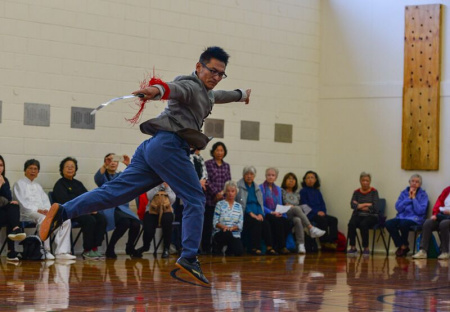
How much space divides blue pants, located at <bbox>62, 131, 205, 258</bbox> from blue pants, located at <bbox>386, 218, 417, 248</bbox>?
241 inches

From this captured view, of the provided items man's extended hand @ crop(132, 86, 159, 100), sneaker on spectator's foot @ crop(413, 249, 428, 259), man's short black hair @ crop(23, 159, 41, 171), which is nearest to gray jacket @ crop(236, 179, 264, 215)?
sneaker on spectator's foot @ crop(413, 249, 428, 259)

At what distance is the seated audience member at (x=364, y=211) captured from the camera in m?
10.6

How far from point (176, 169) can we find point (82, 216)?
423 cm

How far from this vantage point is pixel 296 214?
10.6 meters

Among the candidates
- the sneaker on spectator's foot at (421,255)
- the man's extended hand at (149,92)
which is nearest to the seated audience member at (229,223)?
the sneaker on spectator's foot at (421,255)

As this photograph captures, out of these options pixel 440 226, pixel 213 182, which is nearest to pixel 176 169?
pixel 213 182

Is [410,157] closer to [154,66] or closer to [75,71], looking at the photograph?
[154,66]

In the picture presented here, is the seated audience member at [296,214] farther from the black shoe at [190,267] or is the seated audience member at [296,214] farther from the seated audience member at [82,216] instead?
the black shoe at [190,267]

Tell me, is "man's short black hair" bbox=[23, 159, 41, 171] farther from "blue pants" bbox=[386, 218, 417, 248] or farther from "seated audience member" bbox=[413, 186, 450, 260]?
"seated audience member" bbox=[413, 186, 450, 260]

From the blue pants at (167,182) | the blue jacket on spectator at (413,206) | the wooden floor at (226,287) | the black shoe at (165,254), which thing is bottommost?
the black shoe at (165,254)

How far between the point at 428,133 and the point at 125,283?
6412mm

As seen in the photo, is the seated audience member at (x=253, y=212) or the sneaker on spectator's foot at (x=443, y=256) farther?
the seated audience member at (x=253, y=212)

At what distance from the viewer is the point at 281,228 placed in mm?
10203

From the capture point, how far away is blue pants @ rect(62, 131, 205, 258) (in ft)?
15.1
